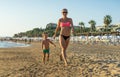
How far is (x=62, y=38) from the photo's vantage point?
778 cm

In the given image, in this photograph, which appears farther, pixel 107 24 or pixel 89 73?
pixel 107 24

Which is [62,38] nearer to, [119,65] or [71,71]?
[71,71]

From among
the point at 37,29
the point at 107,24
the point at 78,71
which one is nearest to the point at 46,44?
the point at 78,71

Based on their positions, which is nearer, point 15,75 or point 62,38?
point 62,38

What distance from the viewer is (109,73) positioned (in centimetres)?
678

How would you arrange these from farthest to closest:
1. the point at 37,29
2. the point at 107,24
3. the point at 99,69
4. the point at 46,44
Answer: the point at 37,29 < the point at 107,24 < the point at 46,44 < the point at 99,69

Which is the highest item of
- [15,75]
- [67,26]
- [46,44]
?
[67,26]

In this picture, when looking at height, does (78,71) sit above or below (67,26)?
below

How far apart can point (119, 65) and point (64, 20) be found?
2.28 metres

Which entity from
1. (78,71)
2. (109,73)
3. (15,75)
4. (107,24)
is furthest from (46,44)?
(107,24)

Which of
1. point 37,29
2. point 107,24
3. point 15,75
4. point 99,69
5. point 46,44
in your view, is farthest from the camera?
point 37,29

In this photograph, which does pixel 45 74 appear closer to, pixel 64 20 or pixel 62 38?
pixel 62 38

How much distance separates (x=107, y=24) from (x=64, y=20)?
71.5 metres

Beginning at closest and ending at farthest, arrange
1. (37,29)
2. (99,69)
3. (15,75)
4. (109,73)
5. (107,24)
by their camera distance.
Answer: (109,73) < (99,69) < (15,75) < (107,24) < (37,29)
